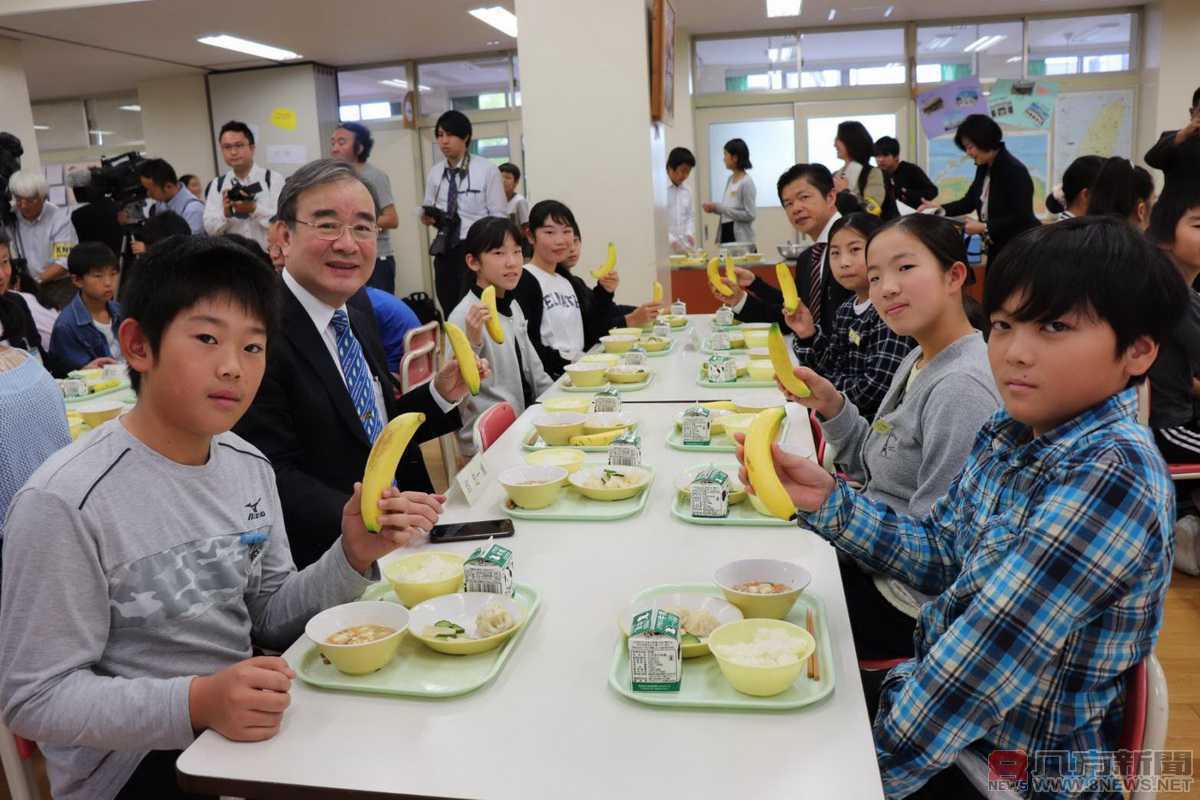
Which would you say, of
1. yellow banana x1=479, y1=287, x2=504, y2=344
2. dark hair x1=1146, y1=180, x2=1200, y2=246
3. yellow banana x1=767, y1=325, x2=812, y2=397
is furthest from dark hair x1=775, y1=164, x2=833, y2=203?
yellow banana x1=767, y1=325, x2=812, y2=397

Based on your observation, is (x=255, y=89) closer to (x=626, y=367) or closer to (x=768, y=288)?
(x=768, y=288)

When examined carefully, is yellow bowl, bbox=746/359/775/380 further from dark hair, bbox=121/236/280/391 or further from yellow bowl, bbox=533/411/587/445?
dark hair, bbox=121/236/280/391

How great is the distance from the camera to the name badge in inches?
70.6

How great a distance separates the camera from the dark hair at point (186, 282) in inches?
48.0

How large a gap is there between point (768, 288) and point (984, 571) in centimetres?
352

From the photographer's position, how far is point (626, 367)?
311 cm

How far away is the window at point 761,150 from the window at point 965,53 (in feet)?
4.93

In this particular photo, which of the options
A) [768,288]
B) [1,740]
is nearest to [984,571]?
[1,740]

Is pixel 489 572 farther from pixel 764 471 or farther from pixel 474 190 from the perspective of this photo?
pixel 474 190

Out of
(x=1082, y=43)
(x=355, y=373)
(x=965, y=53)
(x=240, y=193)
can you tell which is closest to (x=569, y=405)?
(x=355, y=373)

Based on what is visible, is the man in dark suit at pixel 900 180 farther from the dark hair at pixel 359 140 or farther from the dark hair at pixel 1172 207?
the dark hair at pixel 359 140

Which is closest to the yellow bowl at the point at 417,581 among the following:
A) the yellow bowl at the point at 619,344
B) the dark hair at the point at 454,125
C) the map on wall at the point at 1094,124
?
the yellow bowl at the point at 619,344

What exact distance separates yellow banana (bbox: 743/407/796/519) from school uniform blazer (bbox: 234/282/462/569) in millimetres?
894

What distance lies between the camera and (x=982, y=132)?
525 cm
